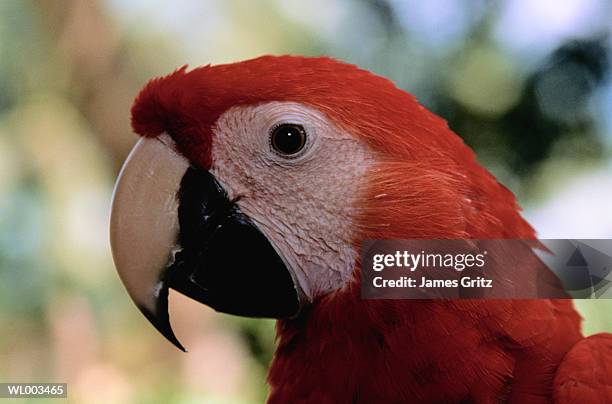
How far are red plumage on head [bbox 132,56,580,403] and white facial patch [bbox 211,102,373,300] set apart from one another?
12 mm

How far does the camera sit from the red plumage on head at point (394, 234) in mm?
619

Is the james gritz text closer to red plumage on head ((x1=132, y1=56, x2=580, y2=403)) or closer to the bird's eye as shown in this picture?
red plumage on head ((x1=132, y1=56, x2=580, y2=403))

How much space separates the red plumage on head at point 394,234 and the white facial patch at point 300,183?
0.04ft

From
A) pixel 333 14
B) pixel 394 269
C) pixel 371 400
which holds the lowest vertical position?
pixel 371 400

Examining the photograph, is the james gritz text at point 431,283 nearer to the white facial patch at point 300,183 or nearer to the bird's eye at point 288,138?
the white facial patch at point 300,183

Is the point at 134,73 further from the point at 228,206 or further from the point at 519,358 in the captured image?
the point at 519,358

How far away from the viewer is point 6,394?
34.5 inches

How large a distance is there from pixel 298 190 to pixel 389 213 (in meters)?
0.10

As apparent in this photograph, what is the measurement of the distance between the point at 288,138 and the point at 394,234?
154 mm

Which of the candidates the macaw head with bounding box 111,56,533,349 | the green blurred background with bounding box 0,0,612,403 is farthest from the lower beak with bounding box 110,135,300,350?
the green blurred background with bounding box 0,0,612,403

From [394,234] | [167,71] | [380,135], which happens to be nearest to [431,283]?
[394,234]

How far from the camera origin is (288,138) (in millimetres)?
669

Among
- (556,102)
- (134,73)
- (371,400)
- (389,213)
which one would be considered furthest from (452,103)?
(134,73)

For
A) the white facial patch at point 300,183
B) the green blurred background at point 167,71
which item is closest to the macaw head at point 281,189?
the white facial patch at point 300,183
